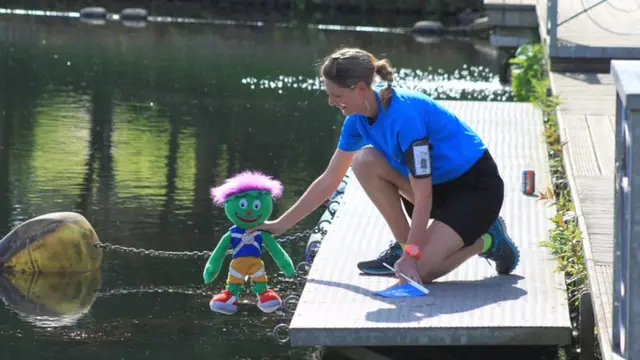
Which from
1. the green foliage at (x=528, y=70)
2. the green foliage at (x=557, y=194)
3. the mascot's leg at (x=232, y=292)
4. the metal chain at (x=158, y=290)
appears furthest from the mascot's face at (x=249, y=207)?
the green foliage at (x=528, y=70)

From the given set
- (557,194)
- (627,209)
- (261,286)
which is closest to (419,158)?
(261,286)

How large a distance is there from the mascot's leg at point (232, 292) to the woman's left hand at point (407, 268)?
637mm

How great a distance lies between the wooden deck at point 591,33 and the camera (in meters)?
10.9

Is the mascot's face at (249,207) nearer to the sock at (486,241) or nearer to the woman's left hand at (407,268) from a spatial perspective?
the woman's left hand at (407,268)

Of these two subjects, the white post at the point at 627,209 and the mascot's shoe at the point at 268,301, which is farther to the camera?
the mascot's shoe at the point at 268,301

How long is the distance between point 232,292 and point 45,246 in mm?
2308

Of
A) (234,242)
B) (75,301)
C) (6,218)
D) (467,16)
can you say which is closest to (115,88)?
(6,218)

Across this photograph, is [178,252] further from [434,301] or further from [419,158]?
[419,158]

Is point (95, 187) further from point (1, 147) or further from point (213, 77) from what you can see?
point (213, 77)

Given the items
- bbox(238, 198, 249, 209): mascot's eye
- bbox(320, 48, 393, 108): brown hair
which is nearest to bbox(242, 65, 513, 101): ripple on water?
bbox(238, 198, 249, 209): mascot's eye

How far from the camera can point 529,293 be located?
17.3 feet

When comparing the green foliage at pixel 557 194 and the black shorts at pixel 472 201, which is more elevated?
the black shorts at pixel 472 201

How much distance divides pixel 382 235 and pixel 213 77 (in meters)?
12.0

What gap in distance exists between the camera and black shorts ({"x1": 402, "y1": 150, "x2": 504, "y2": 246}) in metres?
5.20
